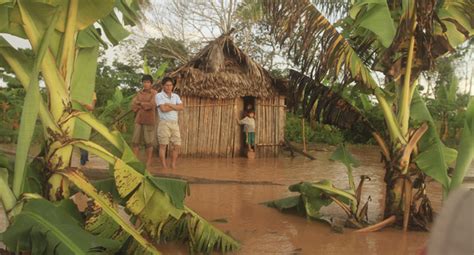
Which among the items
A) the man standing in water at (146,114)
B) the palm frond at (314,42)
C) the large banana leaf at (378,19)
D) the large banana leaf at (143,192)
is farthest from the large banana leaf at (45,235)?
the man standing in water at (146,114)

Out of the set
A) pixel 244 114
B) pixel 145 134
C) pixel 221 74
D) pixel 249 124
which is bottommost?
pixel 145 134

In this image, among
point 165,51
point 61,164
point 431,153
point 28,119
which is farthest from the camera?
point 165,51

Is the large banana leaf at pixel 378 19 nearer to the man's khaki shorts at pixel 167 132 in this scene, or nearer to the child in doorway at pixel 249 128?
the man's khaki shorts at pixel 167 132

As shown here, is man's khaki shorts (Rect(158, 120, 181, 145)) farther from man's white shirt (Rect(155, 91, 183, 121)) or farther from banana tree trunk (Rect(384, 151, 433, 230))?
banana tree trunk (Rect(384, 151, 433, 230))

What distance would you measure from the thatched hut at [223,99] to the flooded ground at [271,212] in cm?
236

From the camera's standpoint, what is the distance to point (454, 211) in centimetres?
94

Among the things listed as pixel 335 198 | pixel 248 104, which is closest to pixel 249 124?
pixel 248 104

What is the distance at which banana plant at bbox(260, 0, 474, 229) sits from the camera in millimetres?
5195

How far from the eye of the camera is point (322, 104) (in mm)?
5875

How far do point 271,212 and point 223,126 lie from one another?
26.4ft

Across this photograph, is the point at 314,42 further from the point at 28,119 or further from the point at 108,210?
the point at 28,119

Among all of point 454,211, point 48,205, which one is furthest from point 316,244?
point 454,211

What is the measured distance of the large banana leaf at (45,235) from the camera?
3025 millimetres

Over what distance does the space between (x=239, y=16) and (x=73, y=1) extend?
26.3 m
